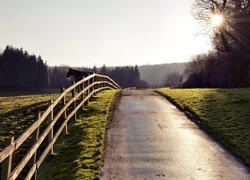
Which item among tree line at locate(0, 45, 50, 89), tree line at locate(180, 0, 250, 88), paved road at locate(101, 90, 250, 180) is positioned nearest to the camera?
paved road at locate(101, 90, 250, 180)

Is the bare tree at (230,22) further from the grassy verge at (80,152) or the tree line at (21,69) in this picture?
the tree line at (21,69)

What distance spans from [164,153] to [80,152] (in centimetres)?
241

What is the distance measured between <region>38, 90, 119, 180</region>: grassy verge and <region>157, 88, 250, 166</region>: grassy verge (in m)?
3.94

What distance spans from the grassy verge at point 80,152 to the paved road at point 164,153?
30 cm

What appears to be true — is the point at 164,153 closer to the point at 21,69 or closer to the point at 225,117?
the point at 225,117

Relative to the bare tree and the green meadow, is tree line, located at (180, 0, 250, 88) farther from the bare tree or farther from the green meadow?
the green meadow

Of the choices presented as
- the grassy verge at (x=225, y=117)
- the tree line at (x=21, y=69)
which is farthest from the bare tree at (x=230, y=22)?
the tree line at (x=21, y=69)

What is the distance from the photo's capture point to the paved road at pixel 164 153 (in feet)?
24.5

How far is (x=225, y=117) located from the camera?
13219 millimetres

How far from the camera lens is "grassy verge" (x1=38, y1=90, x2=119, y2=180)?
24.9ft

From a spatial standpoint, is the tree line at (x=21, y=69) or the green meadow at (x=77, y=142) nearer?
the green meadow at (x=77, y=142)

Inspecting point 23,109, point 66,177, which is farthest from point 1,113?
point 66,177

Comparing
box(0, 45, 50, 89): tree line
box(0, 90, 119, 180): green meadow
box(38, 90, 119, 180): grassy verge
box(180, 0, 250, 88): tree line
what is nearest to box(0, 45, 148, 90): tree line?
box(0, 45, 50, 89): tree line

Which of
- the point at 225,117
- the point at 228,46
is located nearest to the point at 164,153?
the point at 225,117
